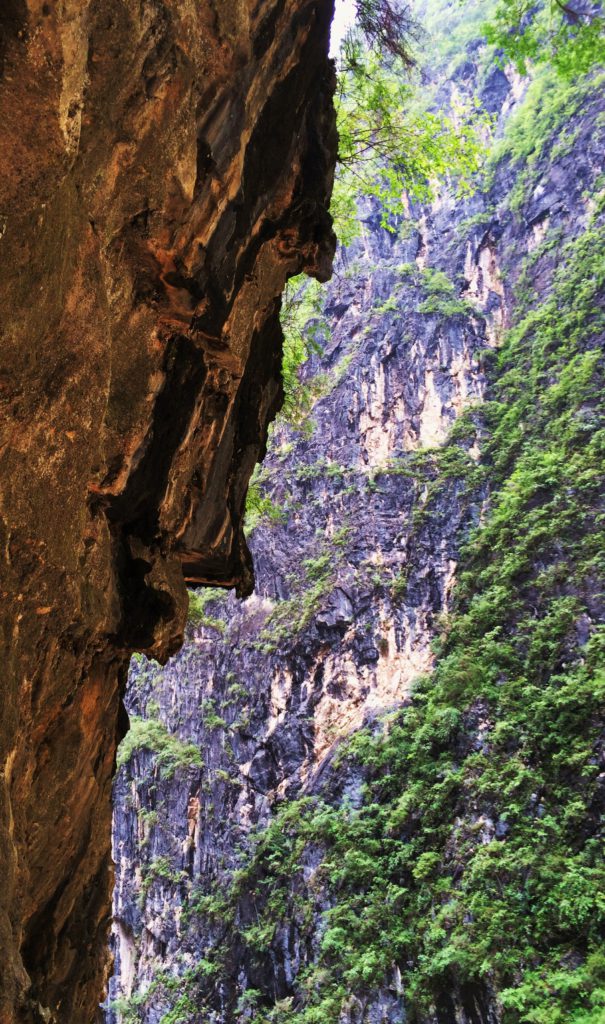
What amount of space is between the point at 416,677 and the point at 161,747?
705cm

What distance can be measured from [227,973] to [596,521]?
32.9 feet

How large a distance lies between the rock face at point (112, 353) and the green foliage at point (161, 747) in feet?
38.1

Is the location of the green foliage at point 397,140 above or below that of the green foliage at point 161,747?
above

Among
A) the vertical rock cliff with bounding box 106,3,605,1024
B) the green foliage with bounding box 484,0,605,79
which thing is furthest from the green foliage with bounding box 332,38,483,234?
the green foliage with bounding box 484,0,605,79

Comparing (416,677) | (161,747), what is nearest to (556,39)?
(416,677)

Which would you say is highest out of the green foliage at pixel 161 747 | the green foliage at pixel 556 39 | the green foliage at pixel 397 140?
the green foliage at pixel 397 140

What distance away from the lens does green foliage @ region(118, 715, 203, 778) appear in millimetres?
15445

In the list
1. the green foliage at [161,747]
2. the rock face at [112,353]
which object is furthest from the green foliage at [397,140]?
the green foliage at [161,747]

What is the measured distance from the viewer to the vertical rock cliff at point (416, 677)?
8672 mm

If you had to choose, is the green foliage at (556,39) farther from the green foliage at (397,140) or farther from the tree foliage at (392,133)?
the green foliage at (397,140)

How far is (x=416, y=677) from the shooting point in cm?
1263

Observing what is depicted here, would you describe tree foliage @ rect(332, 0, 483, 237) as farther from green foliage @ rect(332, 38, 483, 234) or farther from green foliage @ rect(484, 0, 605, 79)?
green foliage @ rect(484, 0, 605, 79)

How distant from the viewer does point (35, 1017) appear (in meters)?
1.45

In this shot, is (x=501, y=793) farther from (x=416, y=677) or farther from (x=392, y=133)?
(x=392, y=133)
